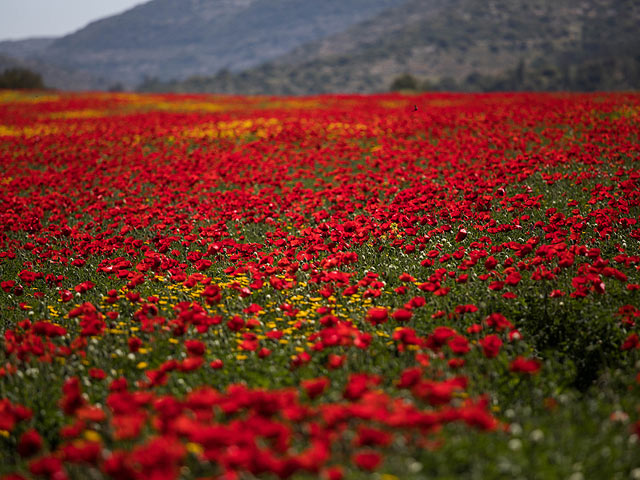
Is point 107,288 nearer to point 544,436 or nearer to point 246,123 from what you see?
point 544,436

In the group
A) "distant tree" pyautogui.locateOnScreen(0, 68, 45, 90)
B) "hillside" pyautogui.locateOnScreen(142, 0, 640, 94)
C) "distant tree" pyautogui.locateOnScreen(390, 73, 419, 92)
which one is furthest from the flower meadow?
"hillside" pyautogui.locateOnScreen(142, 0, 640, 94)

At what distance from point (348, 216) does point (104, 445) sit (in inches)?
242

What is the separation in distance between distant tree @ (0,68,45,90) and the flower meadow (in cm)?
5673

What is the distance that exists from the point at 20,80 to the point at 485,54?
136387 millimetres

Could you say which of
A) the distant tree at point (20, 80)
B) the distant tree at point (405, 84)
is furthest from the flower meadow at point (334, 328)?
the distant tree at point (20, 80)

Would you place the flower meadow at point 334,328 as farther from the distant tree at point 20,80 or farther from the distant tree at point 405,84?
the distant tree at point 20,80

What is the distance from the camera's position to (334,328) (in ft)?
13.8

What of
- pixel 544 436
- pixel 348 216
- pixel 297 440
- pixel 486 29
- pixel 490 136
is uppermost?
pixel 486 29

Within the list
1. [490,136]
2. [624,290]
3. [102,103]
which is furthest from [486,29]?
[624,290]

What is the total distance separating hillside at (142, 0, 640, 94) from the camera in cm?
10794

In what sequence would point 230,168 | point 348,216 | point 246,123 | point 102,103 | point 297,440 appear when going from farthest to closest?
1. point 102,103
2. point 246,123
3. point 230,168
4. point 348,216
5. point 297,440

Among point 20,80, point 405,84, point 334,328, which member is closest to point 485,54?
point 405,84

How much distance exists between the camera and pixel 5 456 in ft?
11.9

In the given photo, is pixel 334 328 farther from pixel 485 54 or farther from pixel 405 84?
pixel 485 54
